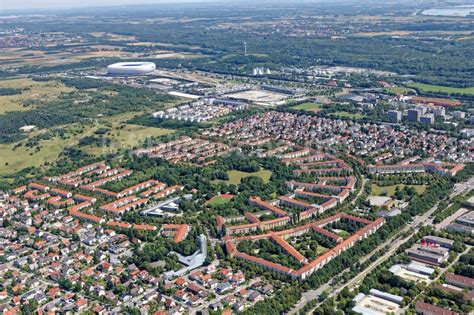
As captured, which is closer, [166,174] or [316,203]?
[316,203]

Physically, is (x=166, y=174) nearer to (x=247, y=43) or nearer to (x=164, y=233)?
(x=164, y=233)

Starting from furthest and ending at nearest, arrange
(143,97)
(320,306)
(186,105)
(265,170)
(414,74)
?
(414,74)
(143,97)
(186,105)
(265,170)
(320,306)

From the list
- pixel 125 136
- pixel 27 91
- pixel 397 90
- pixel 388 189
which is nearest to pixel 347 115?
pixel 397 90

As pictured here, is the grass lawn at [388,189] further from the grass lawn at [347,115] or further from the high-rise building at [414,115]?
the grass lawn at [347,115]

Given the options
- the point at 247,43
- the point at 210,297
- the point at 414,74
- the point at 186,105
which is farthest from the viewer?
the point at 247,43

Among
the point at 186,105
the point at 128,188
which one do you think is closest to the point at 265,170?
the point at 128,188

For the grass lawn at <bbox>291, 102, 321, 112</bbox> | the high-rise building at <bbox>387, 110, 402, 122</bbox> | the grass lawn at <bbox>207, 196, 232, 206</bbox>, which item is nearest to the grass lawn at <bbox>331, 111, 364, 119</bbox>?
the grass lawn at <bbox>291, 102, 321, 112</bbox>
